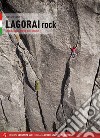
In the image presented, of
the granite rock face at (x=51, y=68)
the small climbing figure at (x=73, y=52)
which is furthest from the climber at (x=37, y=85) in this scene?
the small climbing figure at (x=73, y=52)

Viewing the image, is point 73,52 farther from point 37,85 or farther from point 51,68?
point 37,85

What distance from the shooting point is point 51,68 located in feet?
50.0

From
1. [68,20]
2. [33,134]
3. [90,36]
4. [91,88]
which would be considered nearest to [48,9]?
[68,20]

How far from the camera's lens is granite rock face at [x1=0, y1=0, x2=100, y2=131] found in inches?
513

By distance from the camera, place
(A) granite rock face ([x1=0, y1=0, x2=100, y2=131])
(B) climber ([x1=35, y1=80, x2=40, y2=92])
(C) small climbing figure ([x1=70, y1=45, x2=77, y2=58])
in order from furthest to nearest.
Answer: (B) climber ([x1=35, y1=80, x2=40, y2=92])
(C) small climbing figure ([x1=70, y1=45, x2=77, y2=58])
(A) granite rock face ([x1=0, y1=0, x2=100, y2=131])

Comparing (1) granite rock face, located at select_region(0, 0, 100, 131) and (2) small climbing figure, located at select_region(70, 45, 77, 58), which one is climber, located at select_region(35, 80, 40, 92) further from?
(2) small climbing figure, located at select_region(70, 45, 77, 58)

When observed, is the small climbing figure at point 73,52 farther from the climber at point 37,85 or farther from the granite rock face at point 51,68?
the climber at point 37,85

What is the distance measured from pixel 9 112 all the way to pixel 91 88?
18.6 ft

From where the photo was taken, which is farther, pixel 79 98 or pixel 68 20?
pixel 79 98

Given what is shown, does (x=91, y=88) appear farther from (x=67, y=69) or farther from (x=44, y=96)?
(x=44, y=96)

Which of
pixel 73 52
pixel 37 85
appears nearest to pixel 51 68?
pixel 37 85

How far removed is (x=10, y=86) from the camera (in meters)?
16.6

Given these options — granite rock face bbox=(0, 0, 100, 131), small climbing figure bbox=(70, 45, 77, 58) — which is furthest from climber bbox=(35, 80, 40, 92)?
small climbing figure bbox=(70, 45, 77, 58)

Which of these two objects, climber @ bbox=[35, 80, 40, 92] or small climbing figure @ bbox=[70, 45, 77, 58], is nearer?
small climbing figure @ bbox=[70, 45, 77, 58]
